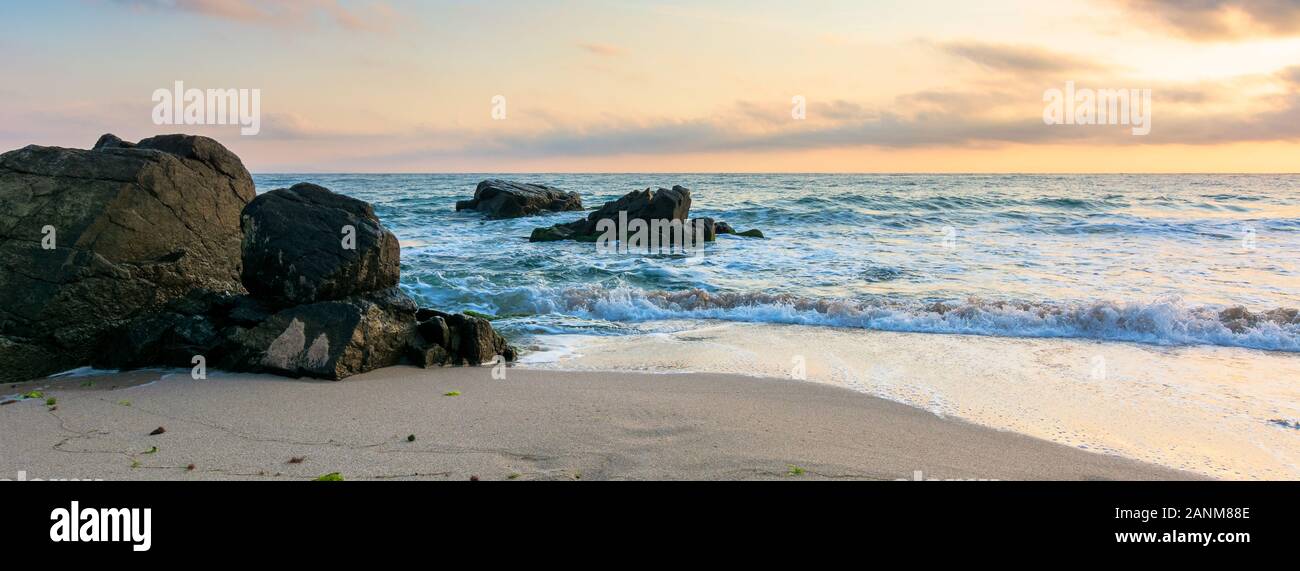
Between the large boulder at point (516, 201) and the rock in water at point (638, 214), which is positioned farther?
the large boulder at point (516, 201)

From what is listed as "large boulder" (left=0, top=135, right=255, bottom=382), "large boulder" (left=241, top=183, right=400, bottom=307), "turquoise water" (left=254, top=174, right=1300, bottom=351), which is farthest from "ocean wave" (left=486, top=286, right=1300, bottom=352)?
"large boulder" (left=0, top=135, right=255, bottom=382)

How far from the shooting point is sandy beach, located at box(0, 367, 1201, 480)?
4.43 meters

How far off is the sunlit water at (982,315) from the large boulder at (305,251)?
2.03 metres

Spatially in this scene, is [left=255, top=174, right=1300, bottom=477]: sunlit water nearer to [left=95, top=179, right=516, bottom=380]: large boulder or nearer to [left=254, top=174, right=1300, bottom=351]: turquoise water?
[left=254, top=174, right=1300, bottom=351]: turquoise water

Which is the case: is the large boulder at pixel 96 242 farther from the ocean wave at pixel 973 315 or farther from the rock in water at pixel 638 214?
the rock in water at pixel 638 214

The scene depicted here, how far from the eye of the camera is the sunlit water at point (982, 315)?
20.7ft

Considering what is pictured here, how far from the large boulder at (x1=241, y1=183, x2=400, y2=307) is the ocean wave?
4.24 m

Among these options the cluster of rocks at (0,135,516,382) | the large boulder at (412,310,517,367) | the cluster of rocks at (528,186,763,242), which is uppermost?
the cluster of rocks at (528,186,763,242)

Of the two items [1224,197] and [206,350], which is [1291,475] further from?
[1224,197]

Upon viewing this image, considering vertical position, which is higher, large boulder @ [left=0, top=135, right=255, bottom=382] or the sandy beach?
large boulder @ [left=0, top=135, right=255, bottom=382]

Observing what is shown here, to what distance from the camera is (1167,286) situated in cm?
1302

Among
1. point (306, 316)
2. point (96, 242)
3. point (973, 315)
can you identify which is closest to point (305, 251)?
point (306, 316)

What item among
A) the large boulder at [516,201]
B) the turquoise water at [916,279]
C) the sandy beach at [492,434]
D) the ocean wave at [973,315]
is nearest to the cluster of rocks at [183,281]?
the sandy beach at [492,434]

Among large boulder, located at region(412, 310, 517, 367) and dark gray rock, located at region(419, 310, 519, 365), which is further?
dark gray rock, located at region(419, 310, 519, 365)
